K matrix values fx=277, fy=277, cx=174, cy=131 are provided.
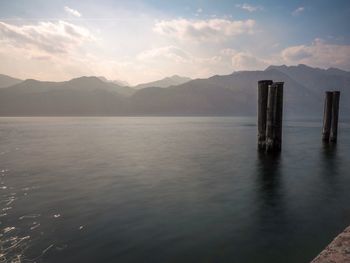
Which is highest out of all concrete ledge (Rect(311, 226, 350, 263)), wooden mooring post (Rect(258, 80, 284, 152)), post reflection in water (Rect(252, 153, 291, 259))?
wooden mooring post (Rect(258, 80, 284, 152))

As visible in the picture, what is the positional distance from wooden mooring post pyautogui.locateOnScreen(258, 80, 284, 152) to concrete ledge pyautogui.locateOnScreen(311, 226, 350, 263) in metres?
11.3

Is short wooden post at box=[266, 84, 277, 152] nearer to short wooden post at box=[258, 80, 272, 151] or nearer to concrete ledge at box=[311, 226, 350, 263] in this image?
short wooden post at box=[258, 80, 272, 151]

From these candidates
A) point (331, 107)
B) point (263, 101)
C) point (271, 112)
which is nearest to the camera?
point (271, 112)

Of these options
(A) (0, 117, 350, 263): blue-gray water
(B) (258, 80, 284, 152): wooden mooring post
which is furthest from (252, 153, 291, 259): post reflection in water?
(B) (258, 80, 284, 152): wooden mooring post

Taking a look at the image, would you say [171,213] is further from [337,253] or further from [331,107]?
[331,107]

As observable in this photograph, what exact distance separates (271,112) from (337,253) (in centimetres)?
1204

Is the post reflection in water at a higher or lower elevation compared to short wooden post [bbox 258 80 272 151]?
lower

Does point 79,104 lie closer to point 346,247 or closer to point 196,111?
point 196,111

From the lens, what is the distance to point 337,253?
4062mm

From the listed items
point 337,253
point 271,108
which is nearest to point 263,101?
point 271,108

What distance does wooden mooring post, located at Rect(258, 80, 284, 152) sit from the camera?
50.3 ft

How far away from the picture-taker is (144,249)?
565 centimetres

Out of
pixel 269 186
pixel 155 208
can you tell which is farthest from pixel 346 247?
pixel 269 186

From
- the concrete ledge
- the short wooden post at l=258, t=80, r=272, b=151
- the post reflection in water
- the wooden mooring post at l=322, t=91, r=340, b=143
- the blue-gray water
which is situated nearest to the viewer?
the concrete ledge
